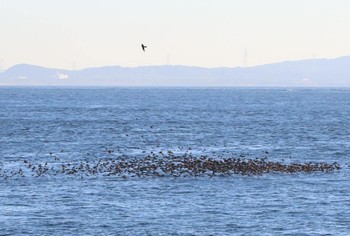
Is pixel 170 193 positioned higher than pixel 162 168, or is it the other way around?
pixel 162 168

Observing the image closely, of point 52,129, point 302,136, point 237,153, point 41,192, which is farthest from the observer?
point 52,129

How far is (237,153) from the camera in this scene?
81.4 metres

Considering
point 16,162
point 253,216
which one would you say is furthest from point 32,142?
point 253,216

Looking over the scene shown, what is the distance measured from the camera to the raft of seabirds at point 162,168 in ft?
209

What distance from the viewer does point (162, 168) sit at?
2581 inches

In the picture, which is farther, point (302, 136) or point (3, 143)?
point (302, 136)

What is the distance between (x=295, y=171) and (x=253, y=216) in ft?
62.4

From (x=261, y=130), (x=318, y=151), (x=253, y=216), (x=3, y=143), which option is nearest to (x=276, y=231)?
(x=253, y=216)

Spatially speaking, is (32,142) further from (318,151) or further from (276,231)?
(276,231)

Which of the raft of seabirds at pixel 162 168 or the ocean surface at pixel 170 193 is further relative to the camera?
the raft of seabirds at pixel 162 168

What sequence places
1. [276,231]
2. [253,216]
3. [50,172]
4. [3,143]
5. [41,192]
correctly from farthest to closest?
[3,143]
[50,172]
[41,192]
[253,216]
[276,231]

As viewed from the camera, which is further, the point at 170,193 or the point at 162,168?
the point at 162,168

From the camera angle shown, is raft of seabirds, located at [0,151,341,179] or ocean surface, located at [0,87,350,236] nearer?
ocean surface, located at [0,87,350,236]

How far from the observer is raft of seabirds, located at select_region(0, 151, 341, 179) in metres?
63.6
